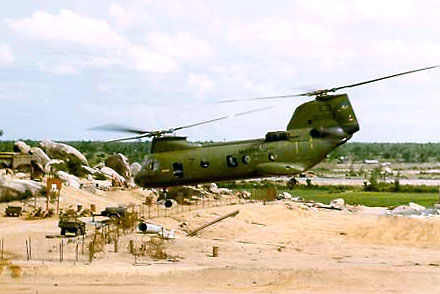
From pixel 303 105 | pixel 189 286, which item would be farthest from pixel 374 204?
pixel 189 286

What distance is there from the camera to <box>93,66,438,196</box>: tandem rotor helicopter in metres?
35.9

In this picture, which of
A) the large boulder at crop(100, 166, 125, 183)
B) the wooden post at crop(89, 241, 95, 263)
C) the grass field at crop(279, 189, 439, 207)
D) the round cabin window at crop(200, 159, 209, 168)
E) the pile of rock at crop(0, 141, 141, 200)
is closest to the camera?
the wooden post at crop(89, 241, 95, 263)

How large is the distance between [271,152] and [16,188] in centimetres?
2240

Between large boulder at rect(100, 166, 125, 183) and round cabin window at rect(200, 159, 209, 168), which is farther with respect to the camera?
large boulder at rect(100, 166, 125, 183)

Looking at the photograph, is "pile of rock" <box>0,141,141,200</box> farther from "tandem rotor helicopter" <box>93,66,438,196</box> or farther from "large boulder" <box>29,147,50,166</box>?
"tandem rotor helicopter" <box>93,66,438,196</box>

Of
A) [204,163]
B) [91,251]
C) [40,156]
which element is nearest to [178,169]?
[204,163]

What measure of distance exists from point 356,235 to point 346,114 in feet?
47.3

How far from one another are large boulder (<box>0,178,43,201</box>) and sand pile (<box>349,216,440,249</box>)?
1988cm

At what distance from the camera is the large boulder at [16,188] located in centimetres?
5200

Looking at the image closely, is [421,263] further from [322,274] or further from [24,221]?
[24,221]

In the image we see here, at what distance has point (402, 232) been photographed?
4903 centimetres

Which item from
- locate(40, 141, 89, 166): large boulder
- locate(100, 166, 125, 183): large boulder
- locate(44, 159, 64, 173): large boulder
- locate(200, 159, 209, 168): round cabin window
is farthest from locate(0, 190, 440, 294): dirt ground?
locate(40, 141, 89, 166): large boulder

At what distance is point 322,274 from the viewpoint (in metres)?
32.2

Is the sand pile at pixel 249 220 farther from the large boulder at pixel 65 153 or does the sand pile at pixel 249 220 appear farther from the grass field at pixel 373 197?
the large boulder at pixel 65 153
